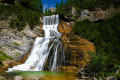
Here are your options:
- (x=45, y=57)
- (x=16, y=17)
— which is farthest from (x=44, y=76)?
(x=16, y=17)

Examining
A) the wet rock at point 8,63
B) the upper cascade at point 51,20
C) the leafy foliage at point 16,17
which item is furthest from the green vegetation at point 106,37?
the wet rock at point 8,63

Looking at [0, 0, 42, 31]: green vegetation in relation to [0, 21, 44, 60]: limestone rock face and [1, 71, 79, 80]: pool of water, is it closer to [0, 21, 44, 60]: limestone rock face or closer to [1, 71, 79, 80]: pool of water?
[0, 21, 44, 60]: limestone rock face

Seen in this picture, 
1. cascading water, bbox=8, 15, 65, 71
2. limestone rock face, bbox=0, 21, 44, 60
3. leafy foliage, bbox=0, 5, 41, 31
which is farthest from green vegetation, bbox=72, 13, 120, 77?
limestone rock face, bbox=0, 21, 44, 60

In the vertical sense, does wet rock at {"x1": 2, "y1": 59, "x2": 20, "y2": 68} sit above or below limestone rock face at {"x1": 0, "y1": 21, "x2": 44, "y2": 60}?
below

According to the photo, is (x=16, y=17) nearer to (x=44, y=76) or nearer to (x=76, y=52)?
(x=76, y=52)

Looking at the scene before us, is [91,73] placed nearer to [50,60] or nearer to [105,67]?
[105,67]

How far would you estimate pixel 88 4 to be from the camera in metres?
34.8

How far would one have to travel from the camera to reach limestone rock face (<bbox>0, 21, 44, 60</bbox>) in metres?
20.7

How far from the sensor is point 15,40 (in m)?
22.1

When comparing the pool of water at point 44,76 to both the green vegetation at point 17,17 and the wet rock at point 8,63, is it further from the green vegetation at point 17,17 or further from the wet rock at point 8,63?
the green vegetation at point 17,17

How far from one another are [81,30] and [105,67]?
16.9m

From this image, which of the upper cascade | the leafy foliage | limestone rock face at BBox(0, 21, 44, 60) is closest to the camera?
limestone rock face at BBox(0, 21, 44, 60)

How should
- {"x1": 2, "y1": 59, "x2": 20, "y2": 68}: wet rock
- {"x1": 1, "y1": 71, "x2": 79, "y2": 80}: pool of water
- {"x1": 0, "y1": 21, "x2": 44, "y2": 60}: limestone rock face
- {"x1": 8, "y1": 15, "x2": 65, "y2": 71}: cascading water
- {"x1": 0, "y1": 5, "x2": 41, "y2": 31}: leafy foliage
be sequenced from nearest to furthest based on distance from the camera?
{"x1": 1, "y1": 71, "x2": 79, "y2": 80}: pool of water → {"x1": 2, "y1": 59, "x2": 20, "y2": 68}: wet rock → {"x1": 8, "y1": 15, "x2": 65, "y2": 71}: cascading water → {"x1": 0, "y1": 21, "x2": 44, "y2": 60}: limestone rock face → {"x1": 0, "y1": 5, "x2": 41, "y2": 31}: leafy foliage

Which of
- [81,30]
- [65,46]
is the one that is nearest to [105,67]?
[65,46]
